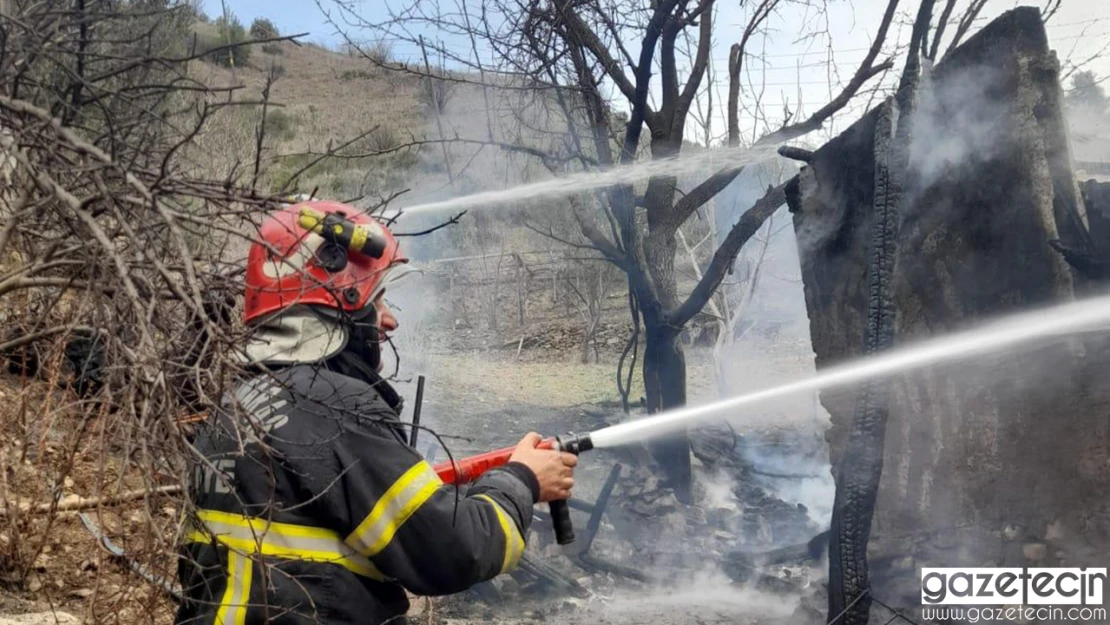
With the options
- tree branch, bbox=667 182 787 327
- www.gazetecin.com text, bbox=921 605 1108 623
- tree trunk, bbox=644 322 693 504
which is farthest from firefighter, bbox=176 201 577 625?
tree trunk, bbox=644 322 693 504

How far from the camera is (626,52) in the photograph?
24.5 feet

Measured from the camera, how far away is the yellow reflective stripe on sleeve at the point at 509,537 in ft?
7.13

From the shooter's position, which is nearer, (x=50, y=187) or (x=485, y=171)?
(x=50, y=187)

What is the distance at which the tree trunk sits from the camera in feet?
25.6

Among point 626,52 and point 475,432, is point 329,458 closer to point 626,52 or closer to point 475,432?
point 626,52

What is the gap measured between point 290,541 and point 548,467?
751 millimetres

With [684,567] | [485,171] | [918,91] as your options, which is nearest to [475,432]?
[684,567]

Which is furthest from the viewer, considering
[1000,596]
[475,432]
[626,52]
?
[475,432]

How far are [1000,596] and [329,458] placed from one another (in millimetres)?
3568

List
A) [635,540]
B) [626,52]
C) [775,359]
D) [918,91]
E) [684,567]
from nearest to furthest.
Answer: [918,91], [684,567], [635,540], [626,52], [775,359]

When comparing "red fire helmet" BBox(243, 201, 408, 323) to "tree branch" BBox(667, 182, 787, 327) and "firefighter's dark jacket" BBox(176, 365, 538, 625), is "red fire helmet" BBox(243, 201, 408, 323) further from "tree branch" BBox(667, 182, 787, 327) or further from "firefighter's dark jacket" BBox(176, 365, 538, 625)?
"tree branch" BBox(667, 182, 787, 327)

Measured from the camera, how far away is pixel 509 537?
2186 mm

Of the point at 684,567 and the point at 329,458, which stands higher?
the point at 329,458

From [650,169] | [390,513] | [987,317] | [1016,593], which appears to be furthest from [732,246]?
[390,513]
